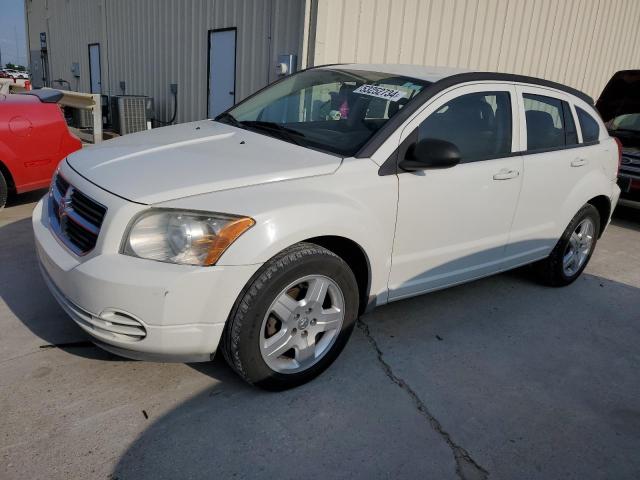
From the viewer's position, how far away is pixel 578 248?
15.0 ft

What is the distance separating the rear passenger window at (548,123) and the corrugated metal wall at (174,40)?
11.7 ft

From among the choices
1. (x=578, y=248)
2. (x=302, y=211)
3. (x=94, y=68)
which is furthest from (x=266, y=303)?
(x=94, y=68)

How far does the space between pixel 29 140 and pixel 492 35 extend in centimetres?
684

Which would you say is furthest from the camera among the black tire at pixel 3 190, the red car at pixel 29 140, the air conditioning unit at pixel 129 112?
the air conditioning unit at pixel 129 112

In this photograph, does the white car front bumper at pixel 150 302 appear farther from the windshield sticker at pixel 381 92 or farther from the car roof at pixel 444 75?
the car roof at pixel 444 75

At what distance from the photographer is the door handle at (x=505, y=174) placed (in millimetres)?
3393

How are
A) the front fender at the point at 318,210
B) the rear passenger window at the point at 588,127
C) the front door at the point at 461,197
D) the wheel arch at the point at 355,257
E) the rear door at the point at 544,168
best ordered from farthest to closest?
the rear passenger window at the point at 588,127, the rear door at the point at 544,168, the front door at the point at 461,197, the wheel arch at the point at 355,257, the front fender at the point at 318,210

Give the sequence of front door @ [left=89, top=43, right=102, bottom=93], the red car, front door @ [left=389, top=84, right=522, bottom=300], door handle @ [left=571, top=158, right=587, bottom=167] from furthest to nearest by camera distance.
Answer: front door @ [left=89, top=43, right=102, bottom=93] < the red car < door handle @ [left=571, top=158, right=587, bottom=167] < front door @ [left=389, top=84, right=522, bottom=300]

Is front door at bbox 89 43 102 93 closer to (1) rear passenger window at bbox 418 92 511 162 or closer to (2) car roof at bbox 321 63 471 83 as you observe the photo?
(2) car roof at bbox 321 63 471 83

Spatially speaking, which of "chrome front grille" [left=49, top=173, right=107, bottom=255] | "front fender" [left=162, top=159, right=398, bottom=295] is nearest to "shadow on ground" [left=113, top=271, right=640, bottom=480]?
"front fender" [left=162, top=159, right=398, bottom=295]

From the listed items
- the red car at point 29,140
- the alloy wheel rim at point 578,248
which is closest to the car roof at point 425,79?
the alloy wheel rim at point 578,248

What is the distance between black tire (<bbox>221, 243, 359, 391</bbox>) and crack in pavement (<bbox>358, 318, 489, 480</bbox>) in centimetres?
53

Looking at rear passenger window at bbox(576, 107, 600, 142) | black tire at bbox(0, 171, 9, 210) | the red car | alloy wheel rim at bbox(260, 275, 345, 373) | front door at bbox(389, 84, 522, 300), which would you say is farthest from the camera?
black tire at bbox(0, 171, 9, 210)

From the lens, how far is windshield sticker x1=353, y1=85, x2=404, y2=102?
10.3 ft
